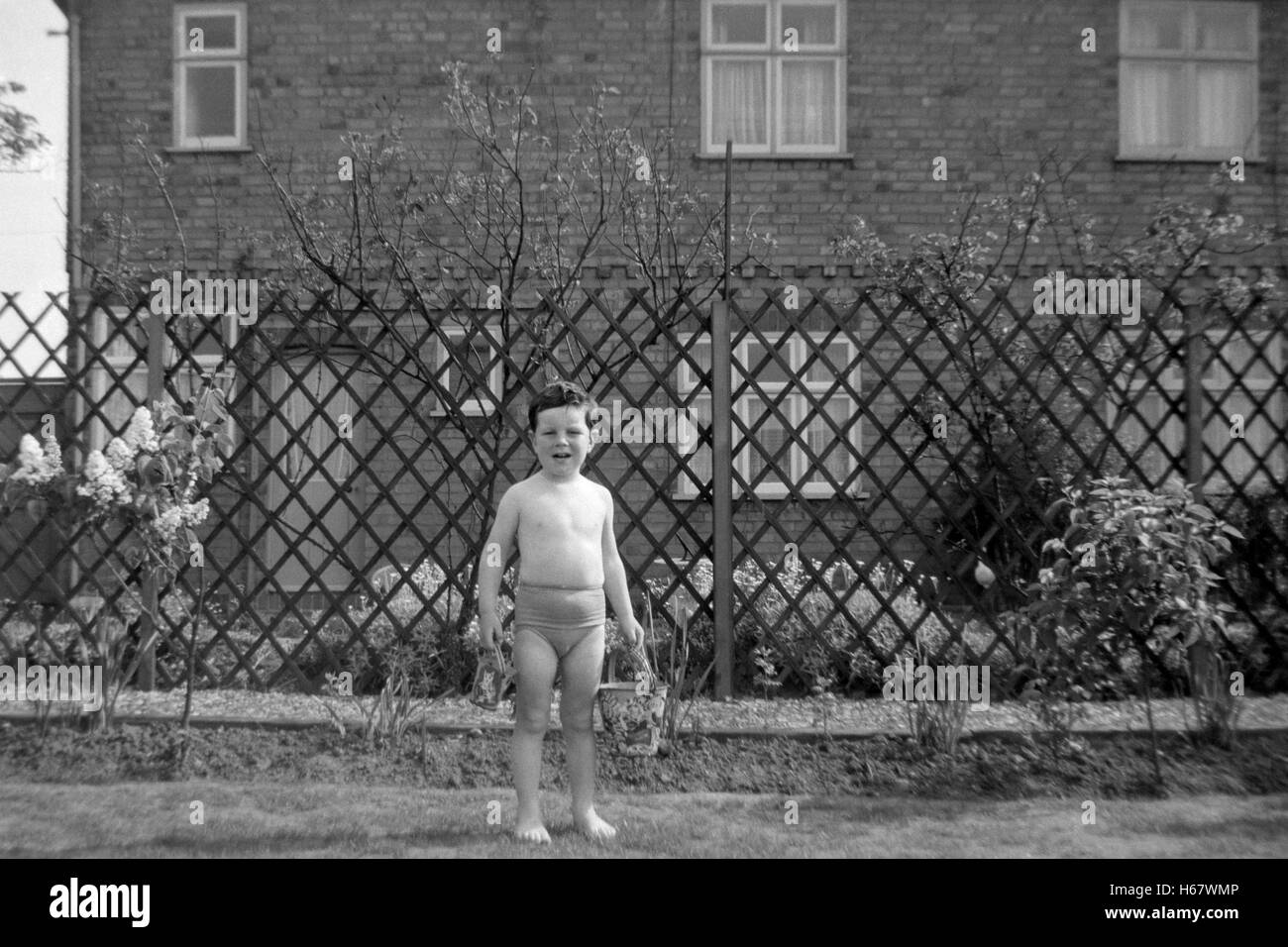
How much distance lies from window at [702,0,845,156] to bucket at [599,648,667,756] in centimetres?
611

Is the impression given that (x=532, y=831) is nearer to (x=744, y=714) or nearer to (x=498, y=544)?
(x=498, y=544)

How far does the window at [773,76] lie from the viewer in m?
9.66

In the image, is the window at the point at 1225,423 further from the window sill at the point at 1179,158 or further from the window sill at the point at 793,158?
the window sill at the point at 793,158

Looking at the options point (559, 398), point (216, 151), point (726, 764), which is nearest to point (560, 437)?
point (559, 398)

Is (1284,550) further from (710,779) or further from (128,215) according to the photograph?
(128,215)

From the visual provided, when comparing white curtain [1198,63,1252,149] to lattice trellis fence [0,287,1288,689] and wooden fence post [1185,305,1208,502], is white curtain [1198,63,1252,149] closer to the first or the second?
lattice trellis fence [0,287,1288,689]

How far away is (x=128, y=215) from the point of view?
9258 millimetres

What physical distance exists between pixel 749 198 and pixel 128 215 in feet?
16.2

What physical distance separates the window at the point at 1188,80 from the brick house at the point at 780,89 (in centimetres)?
2

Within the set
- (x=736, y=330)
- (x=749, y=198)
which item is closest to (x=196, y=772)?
(x=736, y=330)

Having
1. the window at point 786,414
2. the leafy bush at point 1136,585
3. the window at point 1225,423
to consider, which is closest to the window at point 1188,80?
the window at point 1225,423

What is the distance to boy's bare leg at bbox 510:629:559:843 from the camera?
12.4 ft

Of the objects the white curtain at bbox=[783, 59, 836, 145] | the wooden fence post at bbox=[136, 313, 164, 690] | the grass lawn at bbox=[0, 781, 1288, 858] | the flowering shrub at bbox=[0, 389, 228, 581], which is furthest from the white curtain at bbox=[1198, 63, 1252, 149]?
the flowering shrub at bbox=[0, 389, 228, 581]

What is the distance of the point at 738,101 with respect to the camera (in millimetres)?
9836
